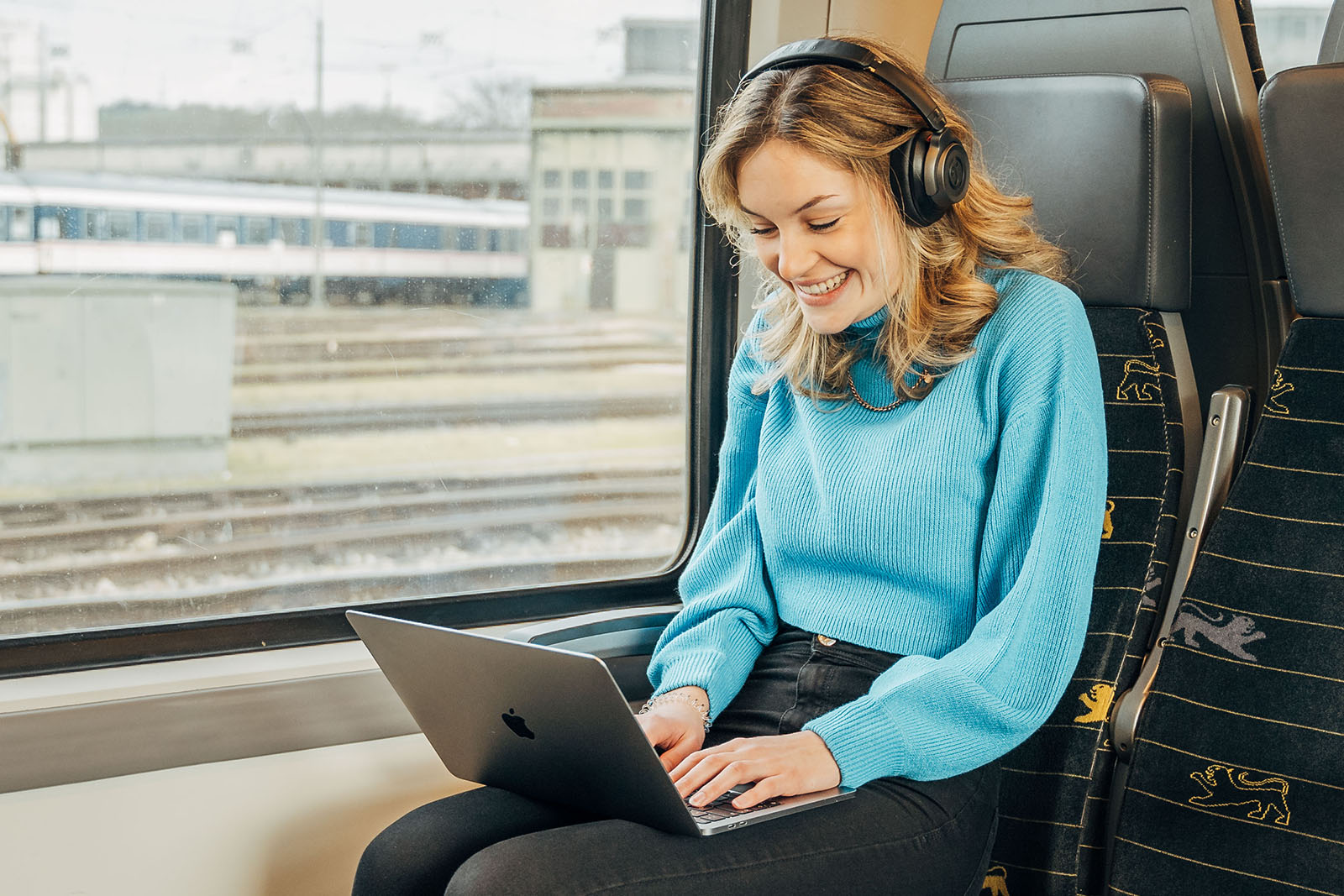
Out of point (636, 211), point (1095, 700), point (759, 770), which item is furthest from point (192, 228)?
point (1095, 700)

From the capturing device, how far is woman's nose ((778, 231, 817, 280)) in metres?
1.30

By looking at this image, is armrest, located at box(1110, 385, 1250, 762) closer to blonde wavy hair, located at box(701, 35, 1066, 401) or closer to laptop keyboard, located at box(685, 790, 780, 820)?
blonde wavy hair, located at box(701, 35, 1066, 401)

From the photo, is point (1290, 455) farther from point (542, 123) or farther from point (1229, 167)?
point (542, 123)

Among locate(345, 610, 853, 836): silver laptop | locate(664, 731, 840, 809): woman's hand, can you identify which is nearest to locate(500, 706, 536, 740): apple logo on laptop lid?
locate(345, 610, 853, 836): silver laptop

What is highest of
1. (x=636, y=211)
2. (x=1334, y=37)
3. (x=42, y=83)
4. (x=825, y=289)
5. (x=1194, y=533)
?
(x=1334, y=37)

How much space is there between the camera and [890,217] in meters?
1.30

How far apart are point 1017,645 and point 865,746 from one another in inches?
7.0

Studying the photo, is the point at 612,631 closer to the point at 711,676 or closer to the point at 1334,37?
the point at 711,676

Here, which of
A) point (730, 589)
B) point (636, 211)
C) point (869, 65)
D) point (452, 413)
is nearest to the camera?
point (869, 65)

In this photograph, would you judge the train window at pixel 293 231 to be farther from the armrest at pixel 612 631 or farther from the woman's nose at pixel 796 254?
the woman's nose at pixel 796 254

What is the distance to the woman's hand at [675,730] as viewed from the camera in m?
1.29

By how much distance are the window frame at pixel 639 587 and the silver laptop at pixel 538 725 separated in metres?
0.50

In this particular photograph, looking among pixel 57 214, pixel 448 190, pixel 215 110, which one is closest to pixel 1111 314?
pixel 448 190

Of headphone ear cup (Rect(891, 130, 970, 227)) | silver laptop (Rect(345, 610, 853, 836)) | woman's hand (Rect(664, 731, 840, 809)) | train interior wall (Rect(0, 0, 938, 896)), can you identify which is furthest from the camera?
train interior wall (Rect(0, 0, 938, 896))
